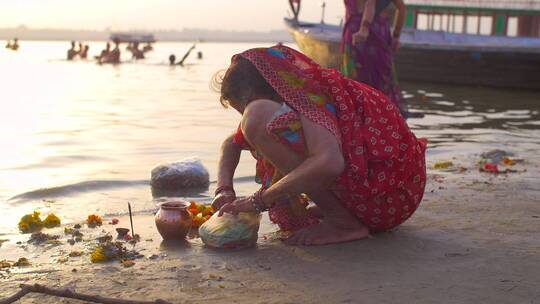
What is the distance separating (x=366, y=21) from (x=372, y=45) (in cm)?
35

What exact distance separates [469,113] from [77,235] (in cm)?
865

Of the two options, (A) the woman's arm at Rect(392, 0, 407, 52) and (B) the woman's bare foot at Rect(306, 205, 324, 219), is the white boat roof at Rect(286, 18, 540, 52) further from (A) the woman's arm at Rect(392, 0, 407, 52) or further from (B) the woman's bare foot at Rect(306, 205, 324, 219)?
(B) the woman's bare foot at Rect(306, 205, 324, 219)

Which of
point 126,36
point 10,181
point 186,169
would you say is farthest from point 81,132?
point 126,36

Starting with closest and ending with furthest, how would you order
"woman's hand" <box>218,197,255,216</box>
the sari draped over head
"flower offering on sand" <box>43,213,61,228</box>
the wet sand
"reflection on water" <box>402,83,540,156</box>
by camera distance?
the wet sand
the sari draped over head
"woman's hand" <box>218,197,255,216</box>
"flower offering on sand" <box>43,213,61,228</box>
"reflection on water" <box>402,83,540,156</box>

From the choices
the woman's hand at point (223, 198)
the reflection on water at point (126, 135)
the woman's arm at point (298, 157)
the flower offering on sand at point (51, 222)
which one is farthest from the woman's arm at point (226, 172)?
the reflection on water at point (126, 135)

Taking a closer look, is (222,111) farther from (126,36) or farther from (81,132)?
(126,36)

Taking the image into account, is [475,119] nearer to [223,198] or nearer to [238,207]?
[223,198]

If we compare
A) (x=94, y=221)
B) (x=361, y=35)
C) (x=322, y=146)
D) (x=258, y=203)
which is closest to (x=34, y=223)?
(x=94, y=221)

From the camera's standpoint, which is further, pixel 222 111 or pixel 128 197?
pixel 222 111

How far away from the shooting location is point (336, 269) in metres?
2.79

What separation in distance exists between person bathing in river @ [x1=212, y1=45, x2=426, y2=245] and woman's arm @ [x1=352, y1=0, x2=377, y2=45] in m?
3.13

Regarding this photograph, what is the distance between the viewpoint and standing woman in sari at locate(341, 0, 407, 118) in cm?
649

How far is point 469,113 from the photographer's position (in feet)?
36.4

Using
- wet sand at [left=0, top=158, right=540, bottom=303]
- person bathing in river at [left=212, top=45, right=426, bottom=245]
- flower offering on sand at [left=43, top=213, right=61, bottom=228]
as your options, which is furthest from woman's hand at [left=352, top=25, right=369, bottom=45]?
flower offering on sand at [left=43, top=213, right=61, bottom=228]
